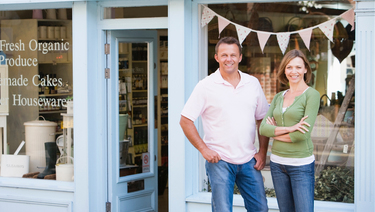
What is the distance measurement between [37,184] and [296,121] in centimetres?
310

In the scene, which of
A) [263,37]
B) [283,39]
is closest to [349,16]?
[283,39]

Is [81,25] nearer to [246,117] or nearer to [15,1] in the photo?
[15,1]

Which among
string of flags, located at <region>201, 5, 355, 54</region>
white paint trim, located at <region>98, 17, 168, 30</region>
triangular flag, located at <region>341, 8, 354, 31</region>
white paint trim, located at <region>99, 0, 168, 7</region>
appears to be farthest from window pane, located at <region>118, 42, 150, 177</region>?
triangular flag, located at <region>341, 8, 354, 31</region>

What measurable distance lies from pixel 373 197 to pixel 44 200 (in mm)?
3235

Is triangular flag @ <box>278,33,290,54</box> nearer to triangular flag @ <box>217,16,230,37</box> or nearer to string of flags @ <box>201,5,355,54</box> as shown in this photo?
string of flags @ <box>201,5,355,54</box>

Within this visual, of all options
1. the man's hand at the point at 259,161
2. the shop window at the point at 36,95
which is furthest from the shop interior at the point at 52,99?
the man's hand at the point at 259,161

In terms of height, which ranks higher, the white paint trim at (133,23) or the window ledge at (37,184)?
the white paint trim at (133,23)

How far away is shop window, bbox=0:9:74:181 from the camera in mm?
4957

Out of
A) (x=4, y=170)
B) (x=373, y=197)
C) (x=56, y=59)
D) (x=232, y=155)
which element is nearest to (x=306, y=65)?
(x=232, y=155)

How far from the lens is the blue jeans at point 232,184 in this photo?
10.4 feet

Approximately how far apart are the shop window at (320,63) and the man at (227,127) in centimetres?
121

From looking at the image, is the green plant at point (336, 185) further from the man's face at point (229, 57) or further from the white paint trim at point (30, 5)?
the white paint trim at point (30, 5)

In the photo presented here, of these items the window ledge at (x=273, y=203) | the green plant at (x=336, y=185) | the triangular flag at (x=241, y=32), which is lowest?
the window ledge at (x=273, y=203)

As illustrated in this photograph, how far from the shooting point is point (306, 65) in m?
3.19
